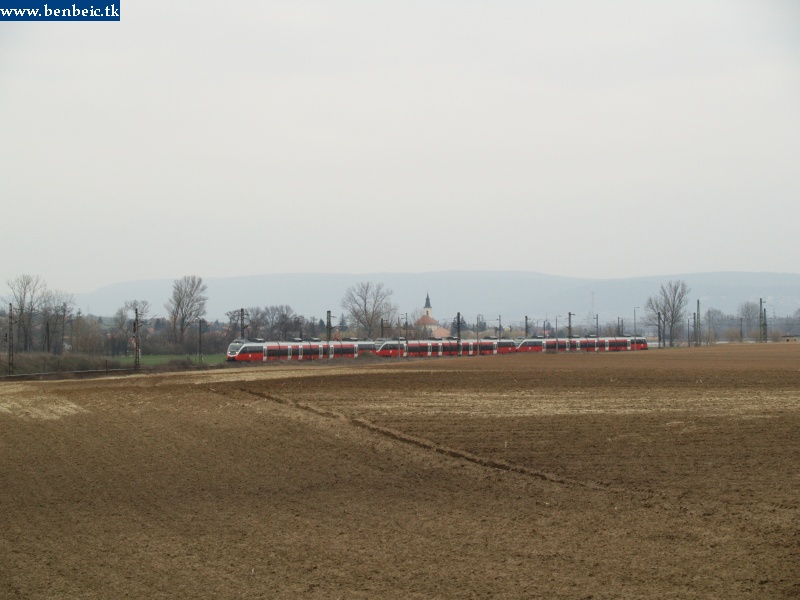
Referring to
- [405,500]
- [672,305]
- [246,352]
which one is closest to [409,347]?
[246,352]

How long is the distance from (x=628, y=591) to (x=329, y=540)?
4.61 metres

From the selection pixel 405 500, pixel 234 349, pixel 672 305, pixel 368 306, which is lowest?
pixel 405 500

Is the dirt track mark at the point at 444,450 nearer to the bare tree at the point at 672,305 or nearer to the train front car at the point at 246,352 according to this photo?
the train front car at the point at 246,352

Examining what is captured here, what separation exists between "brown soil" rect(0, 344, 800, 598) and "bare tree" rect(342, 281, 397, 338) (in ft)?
481

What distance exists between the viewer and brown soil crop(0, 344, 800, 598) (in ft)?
35.4

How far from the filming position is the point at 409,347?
10225cm

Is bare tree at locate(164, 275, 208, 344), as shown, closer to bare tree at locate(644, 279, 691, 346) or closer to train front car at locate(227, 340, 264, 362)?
train front car at locate(227, 340, 264, 362)

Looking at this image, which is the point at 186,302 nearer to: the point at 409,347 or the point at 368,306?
the point at 368,306

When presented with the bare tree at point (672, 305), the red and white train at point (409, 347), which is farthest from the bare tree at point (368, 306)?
the red and white train at point (409, 347)

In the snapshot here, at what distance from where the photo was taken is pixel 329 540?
41.7ft

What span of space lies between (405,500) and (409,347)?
86.8 m

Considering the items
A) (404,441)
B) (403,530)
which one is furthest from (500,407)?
(403,530)

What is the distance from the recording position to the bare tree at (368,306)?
17762cm

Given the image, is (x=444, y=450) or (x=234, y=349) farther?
(x=234, y=349)
